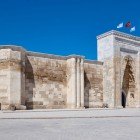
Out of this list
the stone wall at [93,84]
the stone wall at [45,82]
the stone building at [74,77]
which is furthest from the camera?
the stone wall at [93,84]

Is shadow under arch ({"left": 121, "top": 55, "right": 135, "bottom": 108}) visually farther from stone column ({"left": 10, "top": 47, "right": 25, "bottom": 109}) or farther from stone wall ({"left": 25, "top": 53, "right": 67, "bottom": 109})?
stone column ({"left": 10, "top": 47, "right": 25, "bottom": 109})

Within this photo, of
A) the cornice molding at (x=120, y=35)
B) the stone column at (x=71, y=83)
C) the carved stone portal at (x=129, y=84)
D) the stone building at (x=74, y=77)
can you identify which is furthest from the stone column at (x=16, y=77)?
the carved stone portal at (x=129, y=84)

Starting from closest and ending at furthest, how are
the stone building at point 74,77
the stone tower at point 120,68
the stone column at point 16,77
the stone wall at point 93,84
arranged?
the stone column at point 16,77, the stone building at point 74,77, the stone wall at point 93,84, the stone tower at point 120,68

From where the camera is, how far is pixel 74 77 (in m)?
21.9

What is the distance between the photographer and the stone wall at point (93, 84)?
938 inches

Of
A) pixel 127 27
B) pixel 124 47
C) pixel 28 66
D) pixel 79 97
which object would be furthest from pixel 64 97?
pixel 127 27

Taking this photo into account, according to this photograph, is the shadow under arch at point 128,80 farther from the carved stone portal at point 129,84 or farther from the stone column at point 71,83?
the stone column at point 71,83

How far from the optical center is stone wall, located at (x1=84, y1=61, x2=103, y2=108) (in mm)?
23812

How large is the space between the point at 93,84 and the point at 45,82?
15.5 feet

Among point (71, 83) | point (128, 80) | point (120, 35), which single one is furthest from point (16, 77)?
point (128, 80)

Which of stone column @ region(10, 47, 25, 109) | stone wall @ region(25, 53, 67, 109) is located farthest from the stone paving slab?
stone wall @ region(25, 53, 67, 109)

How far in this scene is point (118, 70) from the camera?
25.3m

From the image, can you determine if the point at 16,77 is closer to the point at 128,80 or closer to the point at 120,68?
the point at 120,68

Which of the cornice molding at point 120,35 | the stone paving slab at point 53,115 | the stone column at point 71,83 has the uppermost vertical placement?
the cornice molding at point 120,35
